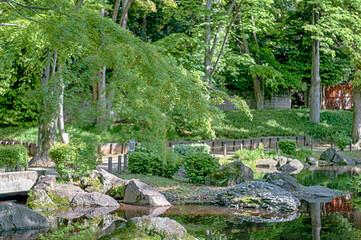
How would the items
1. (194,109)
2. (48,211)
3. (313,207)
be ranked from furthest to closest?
1. (313,207)
2. (48,211)
3. (194,109)

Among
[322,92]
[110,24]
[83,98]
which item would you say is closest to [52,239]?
[83,98]

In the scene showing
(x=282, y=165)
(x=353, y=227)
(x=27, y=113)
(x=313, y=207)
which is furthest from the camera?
(x=27, y=113)

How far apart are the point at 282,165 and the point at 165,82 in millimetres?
13506

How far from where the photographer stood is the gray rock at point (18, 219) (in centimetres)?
979

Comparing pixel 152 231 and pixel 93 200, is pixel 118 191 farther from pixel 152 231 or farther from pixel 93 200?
pixel 152 231

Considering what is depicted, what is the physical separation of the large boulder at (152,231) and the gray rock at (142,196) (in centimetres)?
413

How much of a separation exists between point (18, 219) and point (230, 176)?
7240 mm

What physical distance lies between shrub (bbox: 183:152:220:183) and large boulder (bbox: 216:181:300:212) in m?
1.99

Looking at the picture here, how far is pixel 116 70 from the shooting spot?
7559 mm

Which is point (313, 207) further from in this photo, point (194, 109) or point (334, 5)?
point (334, 5)

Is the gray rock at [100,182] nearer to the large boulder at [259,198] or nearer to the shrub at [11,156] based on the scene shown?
the shrub at [11,156]

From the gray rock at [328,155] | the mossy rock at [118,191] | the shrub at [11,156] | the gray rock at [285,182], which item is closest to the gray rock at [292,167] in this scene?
the gray rock at [328,155]

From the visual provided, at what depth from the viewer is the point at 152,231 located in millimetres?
7719

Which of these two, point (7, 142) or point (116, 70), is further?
point (7, 142)
